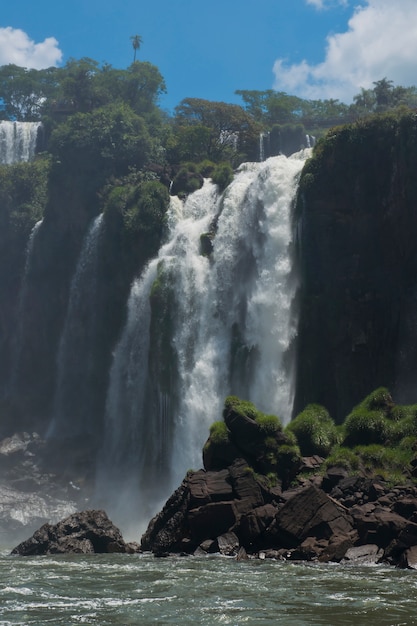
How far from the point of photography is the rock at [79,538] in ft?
99.7

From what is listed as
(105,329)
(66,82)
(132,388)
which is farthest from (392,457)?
(66,82)

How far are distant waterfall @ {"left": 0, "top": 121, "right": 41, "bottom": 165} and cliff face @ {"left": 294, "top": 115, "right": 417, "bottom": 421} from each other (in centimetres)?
4958

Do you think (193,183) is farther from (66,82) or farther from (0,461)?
(66,82)

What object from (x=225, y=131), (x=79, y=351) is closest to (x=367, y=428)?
(x=79, y=351)

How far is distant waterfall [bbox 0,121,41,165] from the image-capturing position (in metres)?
87.5

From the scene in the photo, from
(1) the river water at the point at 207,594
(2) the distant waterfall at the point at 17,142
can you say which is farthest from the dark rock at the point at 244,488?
(2) the distant waterfall at the point at 17,142

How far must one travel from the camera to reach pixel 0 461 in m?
55.1

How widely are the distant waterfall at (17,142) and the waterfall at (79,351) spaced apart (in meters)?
32.0

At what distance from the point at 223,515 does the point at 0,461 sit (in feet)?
98.7

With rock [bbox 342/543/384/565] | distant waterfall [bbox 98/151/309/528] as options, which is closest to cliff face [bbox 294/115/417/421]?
distant waterfall [bbox 98/151/309/528]

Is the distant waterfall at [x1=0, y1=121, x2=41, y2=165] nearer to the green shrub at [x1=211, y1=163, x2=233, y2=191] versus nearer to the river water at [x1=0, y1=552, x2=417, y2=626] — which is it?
the green shrub at [x1=211, y1=163, x2=233, y2=191]

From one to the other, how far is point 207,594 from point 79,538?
12.0 m

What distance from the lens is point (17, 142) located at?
288 ft

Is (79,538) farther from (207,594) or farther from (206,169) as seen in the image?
(206,169)
